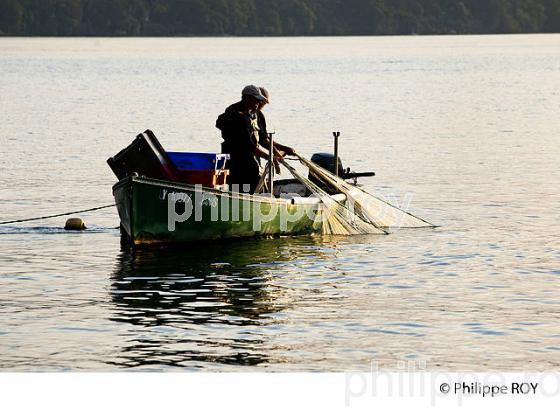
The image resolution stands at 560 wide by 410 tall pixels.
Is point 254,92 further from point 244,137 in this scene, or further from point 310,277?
point 310,277

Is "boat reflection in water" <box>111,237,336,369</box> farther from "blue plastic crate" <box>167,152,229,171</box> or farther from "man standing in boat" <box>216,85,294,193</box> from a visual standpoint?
"blue plastic crate" <box>167,152,229,171</box>

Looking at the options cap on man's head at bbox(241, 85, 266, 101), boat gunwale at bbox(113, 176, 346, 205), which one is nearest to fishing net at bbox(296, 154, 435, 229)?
boat gunwale at bbox(113, 176, 346, 205)

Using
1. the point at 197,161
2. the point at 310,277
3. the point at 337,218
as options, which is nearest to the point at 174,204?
the point at 197,161

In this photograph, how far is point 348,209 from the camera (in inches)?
951

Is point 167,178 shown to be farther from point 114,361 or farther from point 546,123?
point 546,123

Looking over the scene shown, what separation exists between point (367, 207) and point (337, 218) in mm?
1030

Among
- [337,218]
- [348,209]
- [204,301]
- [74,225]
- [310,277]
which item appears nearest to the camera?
[204,301]

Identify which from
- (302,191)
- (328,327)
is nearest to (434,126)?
(302,191)

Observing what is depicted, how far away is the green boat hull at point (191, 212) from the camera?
2064 centimetres

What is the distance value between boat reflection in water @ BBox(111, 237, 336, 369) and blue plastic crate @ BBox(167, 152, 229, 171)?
136 centimetres

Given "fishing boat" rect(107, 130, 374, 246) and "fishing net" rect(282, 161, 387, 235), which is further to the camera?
"fishing net" rect(282, 161, 387, 235)

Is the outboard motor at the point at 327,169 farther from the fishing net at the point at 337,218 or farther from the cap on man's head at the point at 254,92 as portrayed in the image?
the cap on man's head at the point at 254,92

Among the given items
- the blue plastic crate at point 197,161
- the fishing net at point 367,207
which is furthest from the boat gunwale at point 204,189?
the fishing net at point 367,207

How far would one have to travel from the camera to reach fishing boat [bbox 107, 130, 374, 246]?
20.7 metres
